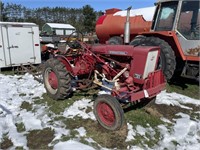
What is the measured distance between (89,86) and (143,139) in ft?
7.79

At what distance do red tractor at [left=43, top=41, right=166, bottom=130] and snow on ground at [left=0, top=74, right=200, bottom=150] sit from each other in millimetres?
405

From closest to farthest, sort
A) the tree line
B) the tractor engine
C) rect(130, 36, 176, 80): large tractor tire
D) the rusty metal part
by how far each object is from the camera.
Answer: the tractor engine, rect(130, 36, 176, 80): large tractor tire, the rusty metal part, the tree line

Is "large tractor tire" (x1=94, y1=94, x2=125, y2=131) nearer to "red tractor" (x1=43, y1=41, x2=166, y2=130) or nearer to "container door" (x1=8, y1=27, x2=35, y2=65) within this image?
"red tractor" (x1=43, y1=41, x2=166, y2=130)

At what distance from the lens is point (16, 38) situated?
991cm

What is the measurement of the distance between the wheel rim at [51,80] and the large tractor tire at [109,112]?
67.0 inches

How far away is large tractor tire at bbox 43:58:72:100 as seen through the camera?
5.36 metres

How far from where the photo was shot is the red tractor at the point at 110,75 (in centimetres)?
431

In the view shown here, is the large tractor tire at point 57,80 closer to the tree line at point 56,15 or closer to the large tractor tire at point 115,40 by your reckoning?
the large tractor tire at point 115,40

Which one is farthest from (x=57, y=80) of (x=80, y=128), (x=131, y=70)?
(x=131, y=70)

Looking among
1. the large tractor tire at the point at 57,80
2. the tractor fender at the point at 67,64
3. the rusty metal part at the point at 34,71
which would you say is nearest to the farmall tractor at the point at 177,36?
the tractor fender at the point at 67,64

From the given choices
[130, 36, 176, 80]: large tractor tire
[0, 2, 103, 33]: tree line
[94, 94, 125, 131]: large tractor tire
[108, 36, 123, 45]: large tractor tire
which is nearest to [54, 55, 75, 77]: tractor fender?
[94, 94, 125, 131]: large tractor tire

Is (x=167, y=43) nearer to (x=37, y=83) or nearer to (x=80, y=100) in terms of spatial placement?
(x=80, y=100)

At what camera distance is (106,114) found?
430cm

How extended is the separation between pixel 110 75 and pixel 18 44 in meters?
6.22
